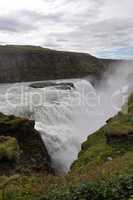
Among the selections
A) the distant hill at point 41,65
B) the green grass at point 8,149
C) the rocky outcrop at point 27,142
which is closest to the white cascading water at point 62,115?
the rocky outcrop at point 27,142

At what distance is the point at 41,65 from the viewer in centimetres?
11369

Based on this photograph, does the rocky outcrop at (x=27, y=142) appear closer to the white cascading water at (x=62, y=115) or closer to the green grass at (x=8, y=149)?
the white cascading water at (x=62, y=115)

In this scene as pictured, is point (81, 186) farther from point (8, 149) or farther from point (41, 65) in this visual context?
point (41, 65)

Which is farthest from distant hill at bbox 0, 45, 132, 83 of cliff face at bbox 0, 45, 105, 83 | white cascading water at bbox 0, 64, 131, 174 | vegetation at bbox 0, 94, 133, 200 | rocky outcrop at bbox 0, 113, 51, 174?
vegetation at bbox 0, 94, 133, 200

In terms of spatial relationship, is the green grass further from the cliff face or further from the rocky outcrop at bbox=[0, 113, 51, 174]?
the cliff face

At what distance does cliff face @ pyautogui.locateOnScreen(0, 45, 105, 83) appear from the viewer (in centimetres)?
10719

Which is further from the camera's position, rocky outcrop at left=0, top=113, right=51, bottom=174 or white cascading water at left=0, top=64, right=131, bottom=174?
white cascading water at left=0, top=64, right=131, bottom=174

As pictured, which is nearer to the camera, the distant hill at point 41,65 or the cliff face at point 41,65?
the distant hill at point 41,65

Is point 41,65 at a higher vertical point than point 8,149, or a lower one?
higher

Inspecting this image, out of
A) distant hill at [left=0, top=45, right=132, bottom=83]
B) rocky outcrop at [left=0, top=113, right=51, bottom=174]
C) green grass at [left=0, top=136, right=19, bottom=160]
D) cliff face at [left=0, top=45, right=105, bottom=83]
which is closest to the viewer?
green grass at [left=0, top=136, right=19, bottom=160]

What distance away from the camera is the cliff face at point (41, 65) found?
10719 cm

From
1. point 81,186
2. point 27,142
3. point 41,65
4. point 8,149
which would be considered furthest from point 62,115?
point 41,65

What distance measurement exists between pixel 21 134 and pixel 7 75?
79.9 metres

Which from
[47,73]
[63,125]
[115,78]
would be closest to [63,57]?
[47,73]
